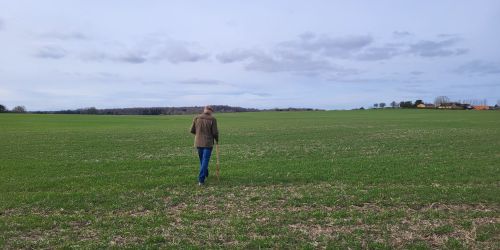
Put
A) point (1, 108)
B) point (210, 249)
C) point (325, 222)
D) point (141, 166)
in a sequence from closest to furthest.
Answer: point (210, 249) → point (325, 222) → point (141, 166) → point (1, 108)

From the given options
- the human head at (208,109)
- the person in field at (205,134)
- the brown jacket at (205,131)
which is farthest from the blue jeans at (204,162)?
the human head at (208,109)

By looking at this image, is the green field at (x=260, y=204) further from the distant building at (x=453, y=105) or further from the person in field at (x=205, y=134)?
the distant building at (x=453, y=105)

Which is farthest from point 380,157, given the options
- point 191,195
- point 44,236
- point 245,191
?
point 44,236

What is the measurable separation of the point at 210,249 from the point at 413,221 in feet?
15.1

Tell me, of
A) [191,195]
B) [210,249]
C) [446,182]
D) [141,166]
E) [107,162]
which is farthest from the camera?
[107,162]

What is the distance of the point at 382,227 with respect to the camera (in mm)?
9438

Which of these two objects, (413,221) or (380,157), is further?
(380,157)

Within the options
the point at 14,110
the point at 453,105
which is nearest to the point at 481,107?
the point at 453,105

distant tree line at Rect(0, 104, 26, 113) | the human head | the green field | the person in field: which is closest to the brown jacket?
the person in field

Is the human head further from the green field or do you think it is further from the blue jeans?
the green field

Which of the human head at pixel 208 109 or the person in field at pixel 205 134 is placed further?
the human head at pixel 208 109

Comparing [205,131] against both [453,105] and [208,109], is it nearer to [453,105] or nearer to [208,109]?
[208,109]

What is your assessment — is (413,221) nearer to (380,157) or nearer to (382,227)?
(382,227)

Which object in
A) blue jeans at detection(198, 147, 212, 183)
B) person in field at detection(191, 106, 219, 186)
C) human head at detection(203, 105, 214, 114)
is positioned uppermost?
human head at detection(203, 105, 214, 114)
